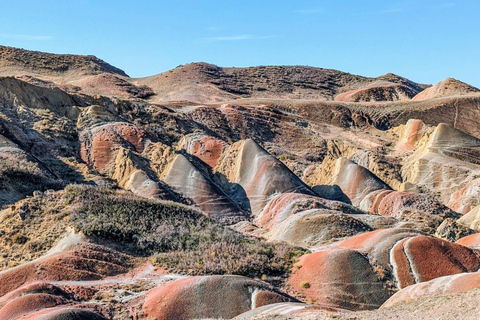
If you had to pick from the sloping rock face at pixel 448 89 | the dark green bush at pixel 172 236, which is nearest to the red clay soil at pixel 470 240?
the dark green bush at pixel 172 236

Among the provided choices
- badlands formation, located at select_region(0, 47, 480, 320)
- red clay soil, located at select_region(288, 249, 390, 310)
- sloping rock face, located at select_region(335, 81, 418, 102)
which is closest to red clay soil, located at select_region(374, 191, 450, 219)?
badlands formation, located at select_region(0, 47, 480, 320)

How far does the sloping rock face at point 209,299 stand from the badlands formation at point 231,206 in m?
0.05

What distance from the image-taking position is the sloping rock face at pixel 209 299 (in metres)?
18.6

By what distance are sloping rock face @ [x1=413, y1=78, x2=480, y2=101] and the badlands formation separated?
0.36 meters

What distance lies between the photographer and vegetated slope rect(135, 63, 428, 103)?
9269 centimetres

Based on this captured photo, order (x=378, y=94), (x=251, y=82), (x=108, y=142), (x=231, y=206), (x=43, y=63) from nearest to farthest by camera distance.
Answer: (x=231, y=206), (x=108, y=142), (x=43, y=63), (x=378, y=94), (x=251, y=82)

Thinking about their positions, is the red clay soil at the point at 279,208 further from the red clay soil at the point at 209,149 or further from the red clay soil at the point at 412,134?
the red clay soil at the point at 412,134

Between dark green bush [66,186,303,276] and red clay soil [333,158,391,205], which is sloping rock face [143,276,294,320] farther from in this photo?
red clay soil [333,158,391,205]

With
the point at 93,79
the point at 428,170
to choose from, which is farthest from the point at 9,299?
the point at 93,79

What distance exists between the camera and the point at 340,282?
2230 cm

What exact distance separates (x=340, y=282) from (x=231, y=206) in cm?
2035

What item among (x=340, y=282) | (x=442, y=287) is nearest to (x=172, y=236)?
(x=340, y=282)

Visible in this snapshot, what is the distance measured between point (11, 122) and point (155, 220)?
2114 cm

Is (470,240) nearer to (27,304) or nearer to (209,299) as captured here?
(209,299)
